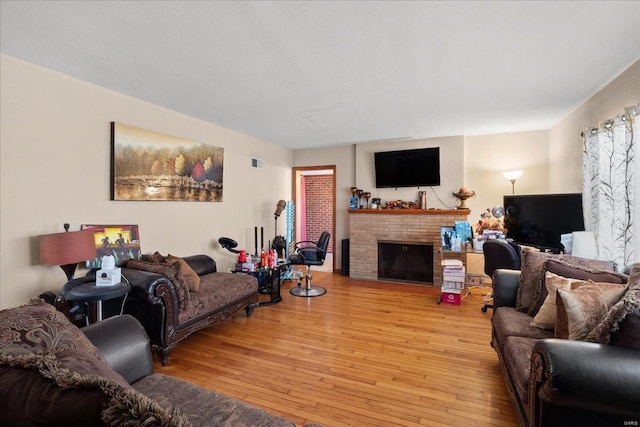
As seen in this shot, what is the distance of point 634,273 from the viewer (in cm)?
168

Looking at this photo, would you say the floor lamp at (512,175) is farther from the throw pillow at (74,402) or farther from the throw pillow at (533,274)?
the throw pillow at (74,402)

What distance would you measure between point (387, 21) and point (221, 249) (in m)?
3.66

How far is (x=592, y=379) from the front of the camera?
3.84 feet

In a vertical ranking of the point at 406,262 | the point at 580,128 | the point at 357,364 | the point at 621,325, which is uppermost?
the point at 580,128

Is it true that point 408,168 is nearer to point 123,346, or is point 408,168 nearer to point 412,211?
point 412,211

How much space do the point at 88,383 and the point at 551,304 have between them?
243cm

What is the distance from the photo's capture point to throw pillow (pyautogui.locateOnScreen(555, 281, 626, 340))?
1564mm

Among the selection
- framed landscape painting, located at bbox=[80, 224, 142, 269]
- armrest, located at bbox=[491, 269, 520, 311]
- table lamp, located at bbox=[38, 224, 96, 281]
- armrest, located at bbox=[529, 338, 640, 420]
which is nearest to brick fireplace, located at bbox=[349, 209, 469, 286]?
armrest, located at bbox=[491, 269, 520, 311]

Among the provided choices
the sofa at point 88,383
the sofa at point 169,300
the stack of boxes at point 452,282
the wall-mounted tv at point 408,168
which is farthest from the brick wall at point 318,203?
the sofa at point 88,383

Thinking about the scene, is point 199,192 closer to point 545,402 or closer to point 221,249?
point 221,249

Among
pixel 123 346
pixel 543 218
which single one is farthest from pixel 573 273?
pixel 123 346

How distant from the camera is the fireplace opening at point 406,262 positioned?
16.9 ft

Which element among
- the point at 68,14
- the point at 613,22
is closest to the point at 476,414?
the point at 613,22

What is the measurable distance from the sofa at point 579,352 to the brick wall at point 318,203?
20.0 ft
